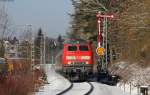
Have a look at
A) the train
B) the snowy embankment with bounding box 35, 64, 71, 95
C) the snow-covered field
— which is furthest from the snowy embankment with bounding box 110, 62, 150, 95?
the train

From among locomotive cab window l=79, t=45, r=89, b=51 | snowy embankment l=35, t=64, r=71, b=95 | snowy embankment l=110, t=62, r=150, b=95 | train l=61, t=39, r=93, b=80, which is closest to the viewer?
snowy embankment l=110, t=62, r=150, b=95

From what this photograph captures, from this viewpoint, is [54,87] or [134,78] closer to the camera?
[134,78]

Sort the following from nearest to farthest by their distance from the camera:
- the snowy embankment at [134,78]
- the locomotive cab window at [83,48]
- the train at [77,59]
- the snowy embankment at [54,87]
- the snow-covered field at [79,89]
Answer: the snowy embankment at [134,78]
the snow-covered field at [79,89]
the snowy embankment at [54,87]
the train at [77,59]
the locomotive cab window at [83,48]

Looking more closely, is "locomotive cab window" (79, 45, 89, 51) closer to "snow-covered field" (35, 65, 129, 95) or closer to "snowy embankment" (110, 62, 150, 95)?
"snow-covered field" (35, 65, 129, 95)

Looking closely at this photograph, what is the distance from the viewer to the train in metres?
42.2

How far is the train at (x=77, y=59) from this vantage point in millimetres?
42250

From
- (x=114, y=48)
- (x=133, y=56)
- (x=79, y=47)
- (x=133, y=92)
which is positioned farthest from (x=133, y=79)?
(x=114, y=48)

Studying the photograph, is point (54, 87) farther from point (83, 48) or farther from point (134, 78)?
point (83, 48)

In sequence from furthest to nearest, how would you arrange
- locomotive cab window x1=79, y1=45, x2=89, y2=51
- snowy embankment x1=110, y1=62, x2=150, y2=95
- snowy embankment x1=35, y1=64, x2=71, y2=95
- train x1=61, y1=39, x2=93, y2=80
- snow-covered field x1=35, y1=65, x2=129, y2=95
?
locomotive cab window x1=79, y1=45, x2=89, y2=51 → train x1=61, y1=39, x2=93, y2=80 → snowy embankment x1=35, y1=64, x2=71, y2=95 → snow-covered field x1=35, y1=65, x2=129, y2=95 → snowy embankment x1=110, y1=62, x2=150, y2=95

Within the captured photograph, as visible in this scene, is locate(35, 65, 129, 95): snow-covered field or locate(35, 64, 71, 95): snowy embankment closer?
locate(35, 65, 129, 95): snow-covered field

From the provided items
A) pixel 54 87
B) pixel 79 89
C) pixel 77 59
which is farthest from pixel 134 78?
pixel 77 59

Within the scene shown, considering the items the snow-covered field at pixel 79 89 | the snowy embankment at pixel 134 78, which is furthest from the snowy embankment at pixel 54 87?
the snowy embankment at pixel 134 78

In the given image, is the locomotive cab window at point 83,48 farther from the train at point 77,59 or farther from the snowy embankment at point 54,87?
the snowy embankment at point 54,87

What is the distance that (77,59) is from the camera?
141ft
